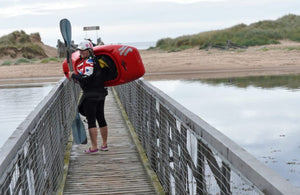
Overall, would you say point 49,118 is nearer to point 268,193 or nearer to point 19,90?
point 268,193

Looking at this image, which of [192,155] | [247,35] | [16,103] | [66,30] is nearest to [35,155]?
[192,155]

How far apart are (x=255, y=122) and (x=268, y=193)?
474 inches

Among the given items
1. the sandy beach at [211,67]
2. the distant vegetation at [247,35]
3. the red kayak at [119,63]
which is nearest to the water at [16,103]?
the red kayak at [119,63]

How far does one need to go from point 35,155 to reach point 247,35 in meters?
46.9

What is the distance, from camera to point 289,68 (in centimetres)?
3028

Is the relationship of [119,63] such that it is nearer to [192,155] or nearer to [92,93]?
[92,93]

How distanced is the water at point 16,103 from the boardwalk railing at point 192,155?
17.9 feet

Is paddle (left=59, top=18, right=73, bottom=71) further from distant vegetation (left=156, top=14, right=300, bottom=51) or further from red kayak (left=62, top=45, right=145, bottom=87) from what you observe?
distant vegetation (left=156, top=14, right=300, bottom=51)

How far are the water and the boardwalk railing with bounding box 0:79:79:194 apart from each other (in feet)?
17.7

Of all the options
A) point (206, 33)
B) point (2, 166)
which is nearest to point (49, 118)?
point (2, 166)

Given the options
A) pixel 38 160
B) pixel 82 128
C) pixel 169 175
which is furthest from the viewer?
pixel 82 128

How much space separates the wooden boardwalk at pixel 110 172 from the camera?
17.1 feet

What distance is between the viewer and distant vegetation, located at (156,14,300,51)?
4685 centimetres

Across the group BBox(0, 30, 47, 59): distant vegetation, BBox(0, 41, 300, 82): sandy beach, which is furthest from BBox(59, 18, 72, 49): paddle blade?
BBox(0, 30, 47, 59): distant vegetation
